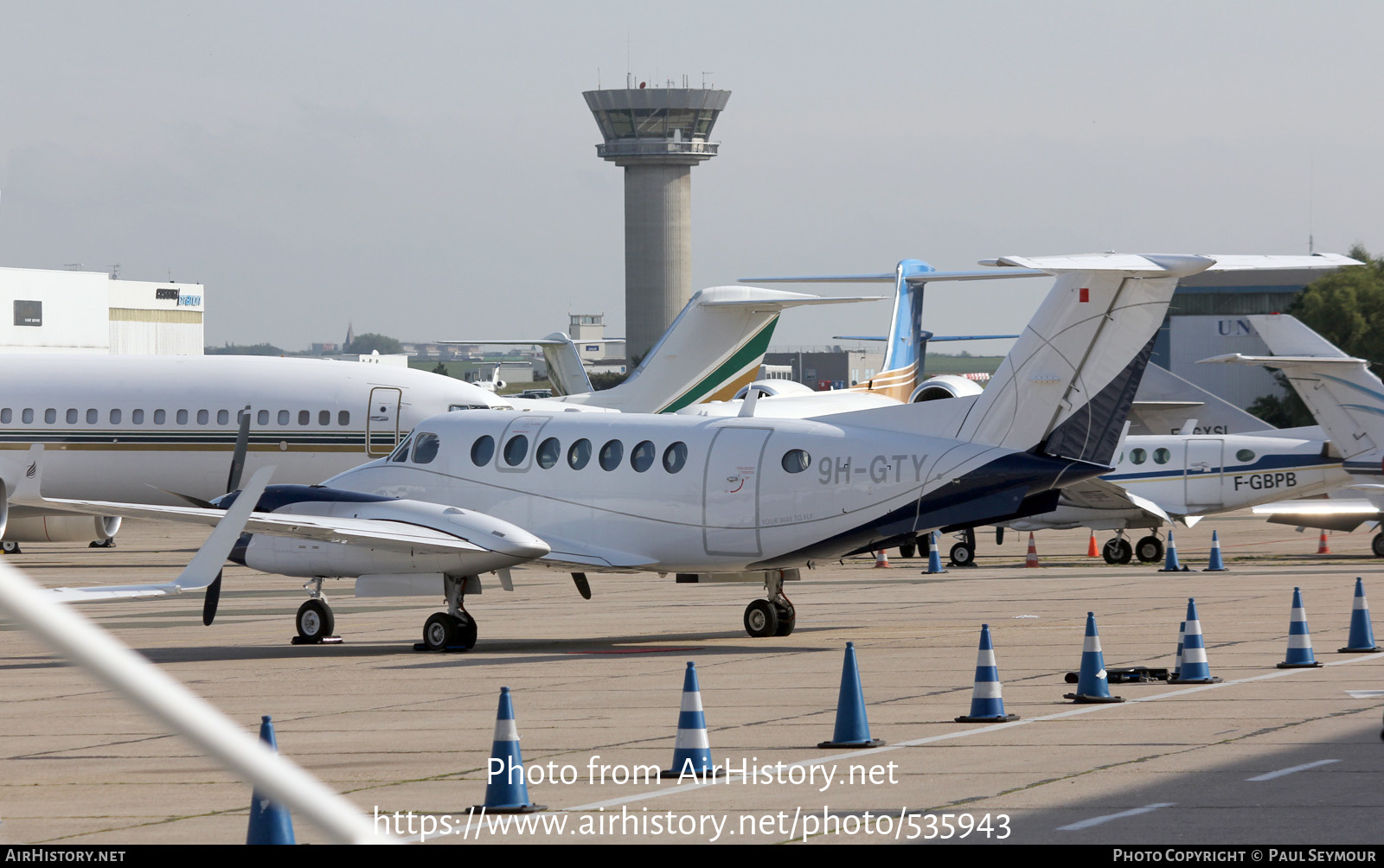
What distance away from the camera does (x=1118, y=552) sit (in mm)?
36094

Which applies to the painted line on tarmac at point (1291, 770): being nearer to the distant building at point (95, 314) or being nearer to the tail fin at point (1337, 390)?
the tail fin at point (1337, 390)

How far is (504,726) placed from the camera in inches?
357

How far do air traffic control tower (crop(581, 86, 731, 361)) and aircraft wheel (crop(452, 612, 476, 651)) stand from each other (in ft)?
382

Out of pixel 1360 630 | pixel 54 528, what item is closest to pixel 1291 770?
pixel 1360 630

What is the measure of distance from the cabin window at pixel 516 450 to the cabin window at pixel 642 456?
1.50m

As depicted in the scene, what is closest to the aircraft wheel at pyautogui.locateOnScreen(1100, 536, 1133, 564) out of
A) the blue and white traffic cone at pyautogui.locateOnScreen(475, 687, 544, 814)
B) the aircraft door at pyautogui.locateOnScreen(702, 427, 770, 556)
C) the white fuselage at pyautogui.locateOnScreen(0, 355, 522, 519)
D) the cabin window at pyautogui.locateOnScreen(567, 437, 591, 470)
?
the white fuselage at pyautogui.locateOnScreen(0, 355, 522, 519)

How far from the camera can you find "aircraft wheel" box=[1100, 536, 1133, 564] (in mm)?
36031

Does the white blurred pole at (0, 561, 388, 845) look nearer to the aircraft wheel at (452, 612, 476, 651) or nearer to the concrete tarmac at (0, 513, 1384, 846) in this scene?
the concrete tarmac at (0, 513, 1384, 846)

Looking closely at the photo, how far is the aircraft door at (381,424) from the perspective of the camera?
3222 centimetres

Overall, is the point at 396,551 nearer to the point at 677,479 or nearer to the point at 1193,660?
the point at 677,479
